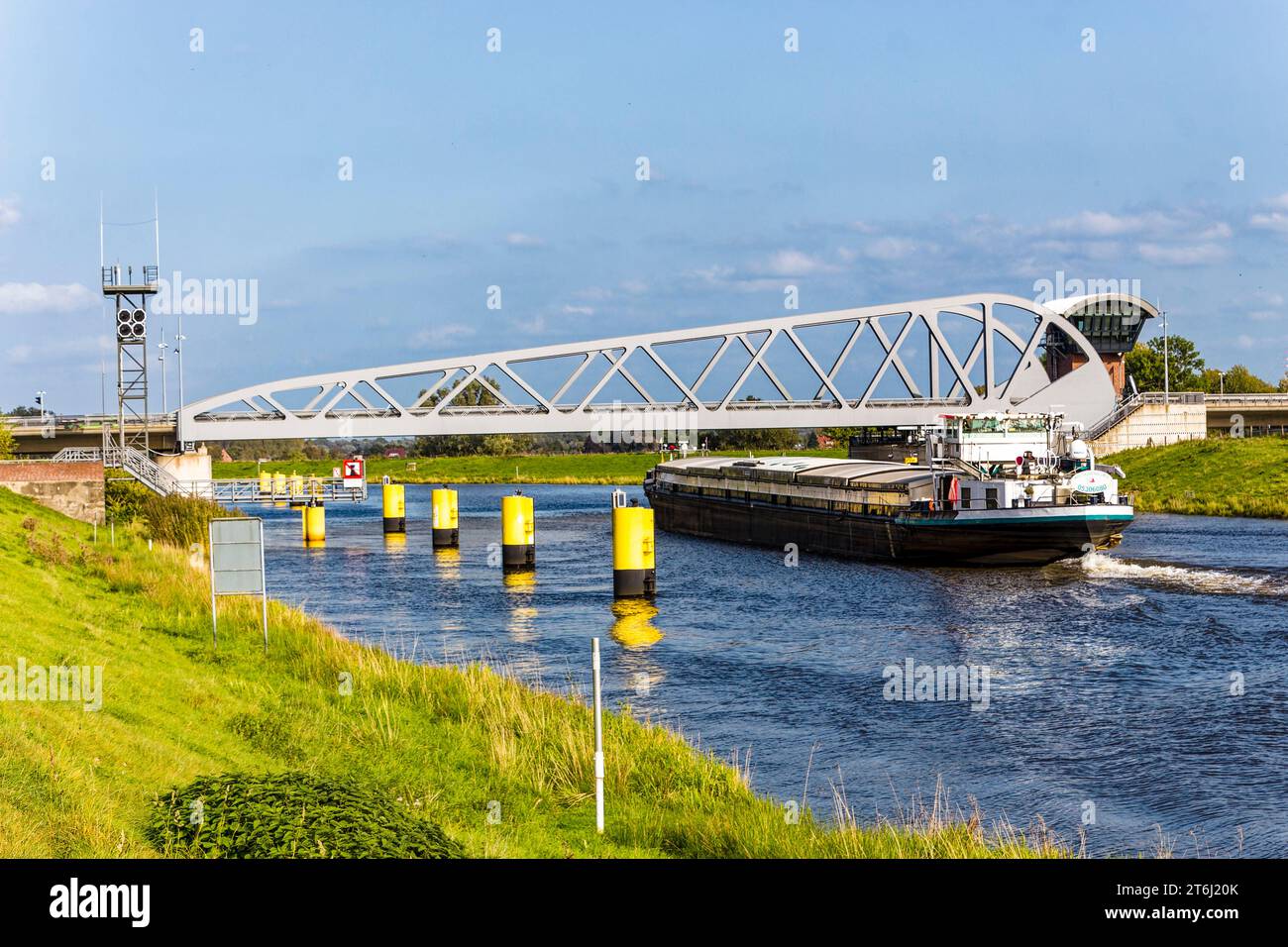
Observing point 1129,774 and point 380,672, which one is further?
point 380,672

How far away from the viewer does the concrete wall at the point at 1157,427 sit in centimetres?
10975

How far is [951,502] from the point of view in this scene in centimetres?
5000

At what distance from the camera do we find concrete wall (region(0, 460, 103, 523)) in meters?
49.8

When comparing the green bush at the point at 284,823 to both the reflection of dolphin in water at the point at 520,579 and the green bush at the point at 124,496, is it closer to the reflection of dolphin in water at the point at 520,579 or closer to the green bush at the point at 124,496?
the reflection of dolphin in water at the point at 520,579

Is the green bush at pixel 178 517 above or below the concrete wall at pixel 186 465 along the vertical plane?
below

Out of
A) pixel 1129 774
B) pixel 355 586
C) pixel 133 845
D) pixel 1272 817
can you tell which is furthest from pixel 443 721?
pixel 355 586

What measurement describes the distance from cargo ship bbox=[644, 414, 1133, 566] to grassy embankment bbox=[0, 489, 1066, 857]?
2937 cm

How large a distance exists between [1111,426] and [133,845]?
109639mm

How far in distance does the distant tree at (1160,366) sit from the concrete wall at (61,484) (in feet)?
460

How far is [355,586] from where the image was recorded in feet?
151
